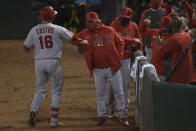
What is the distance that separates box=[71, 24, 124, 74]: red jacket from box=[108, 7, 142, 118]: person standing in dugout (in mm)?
689

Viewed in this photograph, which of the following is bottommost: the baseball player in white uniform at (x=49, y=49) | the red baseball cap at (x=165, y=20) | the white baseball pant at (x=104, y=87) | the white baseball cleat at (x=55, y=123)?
the white baseball cleat at (x=55, y=123)

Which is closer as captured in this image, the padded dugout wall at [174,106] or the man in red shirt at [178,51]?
the padded dugout wall at [174,106]

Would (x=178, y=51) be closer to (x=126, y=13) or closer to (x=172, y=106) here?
(x=172, y=106)

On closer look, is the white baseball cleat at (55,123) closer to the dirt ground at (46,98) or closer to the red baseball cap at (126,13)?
the dirt ground at (46,98)

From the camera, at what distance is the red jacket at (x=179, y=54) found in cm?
762

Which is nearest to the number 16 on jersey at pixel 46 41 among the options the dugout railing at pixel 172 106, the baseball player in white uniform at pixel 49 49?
the baseball player in white uniform at pixel 49 49

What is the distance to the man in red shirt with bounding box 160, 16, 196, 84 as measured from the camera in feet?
25.0

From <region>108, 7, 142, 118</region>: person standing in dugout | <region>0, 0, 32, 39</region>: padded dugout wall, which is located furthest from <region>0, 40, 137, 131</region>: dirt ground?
<region>0, 0, 32, 39</region>: padded dugout wall

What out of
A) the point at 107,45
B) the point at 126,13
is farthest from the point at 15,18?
the point at 107,45

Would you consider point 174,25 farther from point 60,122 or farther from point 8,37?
point 8,37

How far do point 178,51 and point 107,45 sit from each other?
197 cm

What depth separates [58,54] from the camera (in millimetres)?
9562

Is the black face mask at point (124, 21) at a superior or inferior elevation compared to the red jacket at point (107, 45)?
superior

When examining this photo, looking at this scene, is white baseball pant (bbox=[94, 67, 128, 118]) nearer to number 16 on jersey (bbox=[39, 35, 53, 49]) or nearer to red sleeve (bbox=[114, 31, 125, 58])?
red sleeve (bbox=[114, 31, 125, 58])
